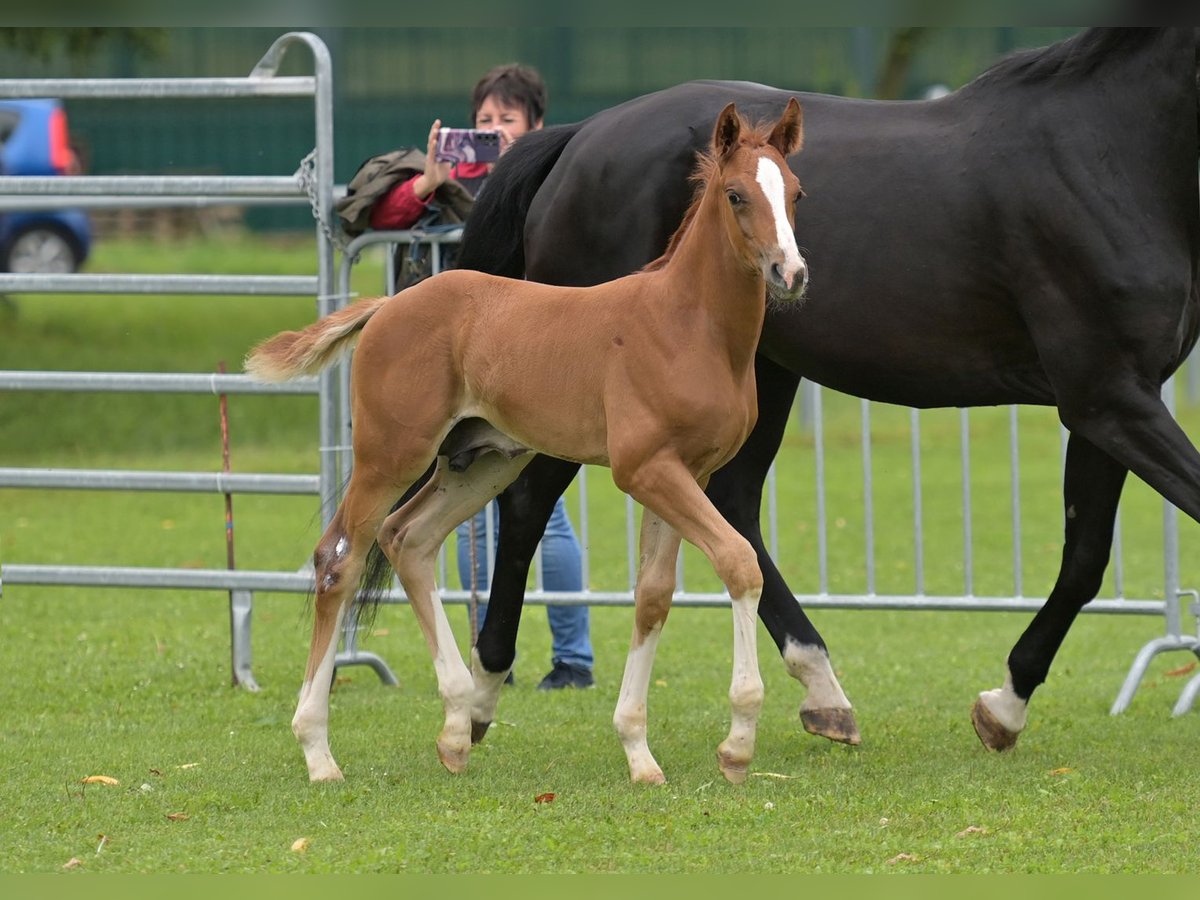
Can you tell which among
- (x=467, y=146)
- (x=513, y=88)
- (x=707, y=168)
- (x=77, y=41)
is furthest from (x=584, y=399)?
(x=77, y=41)

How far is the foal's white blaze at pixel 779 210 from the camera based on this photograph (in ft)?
13.2

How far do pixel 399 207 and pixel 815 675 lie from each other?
2.57 meters

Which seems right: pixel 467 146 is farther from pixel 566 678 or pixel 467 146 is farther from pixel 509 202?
pixel 566 678

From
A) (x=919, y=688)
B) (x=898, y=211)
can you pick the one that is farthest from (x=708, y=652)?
(x=898, y=211)

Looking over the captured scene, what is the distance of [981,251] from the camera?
4.94 m

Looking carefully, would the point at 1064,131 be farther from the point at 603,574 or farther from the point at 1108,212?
the point at 603,574

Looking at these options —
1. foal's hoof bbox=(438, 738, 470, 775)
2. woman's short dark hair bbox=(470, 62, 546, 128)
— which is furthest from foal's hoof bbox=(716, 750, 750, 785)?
woman's short dark hair bbox=(470, 62, 546, 128)

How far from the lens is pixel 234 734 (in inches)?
223

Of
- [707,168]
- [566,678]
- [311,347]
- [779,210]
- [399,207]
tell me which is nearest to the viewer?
[779,210]

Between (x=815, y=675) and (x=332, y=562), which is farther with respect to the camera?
(x=815, y=675)

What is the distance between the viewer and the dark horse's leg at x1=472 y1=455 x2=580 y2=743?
547 cm

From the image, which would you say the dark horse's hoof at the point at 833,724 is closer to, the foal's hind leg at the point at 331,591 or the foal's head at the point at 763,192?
the foal's hind leg at the point at 331,591

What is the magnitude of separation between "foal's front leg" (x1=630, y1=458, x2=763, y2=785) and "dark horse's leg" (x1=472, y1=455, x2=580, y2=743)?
106 cm

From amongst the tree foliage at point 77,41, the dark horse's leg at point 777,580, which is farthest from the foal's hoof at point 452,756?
the tree foliage at point 77,41
